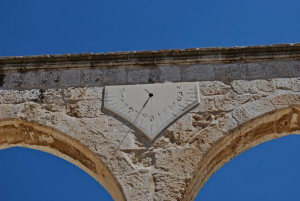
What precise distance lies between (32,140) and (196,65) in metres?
2.23

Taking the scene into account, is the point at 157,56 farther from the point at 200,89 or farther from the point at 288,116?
the point at 288,116

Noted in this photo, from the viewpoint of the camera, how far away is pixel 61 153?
697 centimetres

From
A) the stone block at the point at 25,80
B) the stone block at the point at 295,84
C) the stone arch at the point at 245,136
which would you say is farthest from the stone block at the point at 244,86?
the stone block at the point at 25,80

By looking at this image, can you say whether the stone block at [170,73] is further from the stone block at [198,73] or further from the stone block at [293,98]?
the stone block at [293,98]

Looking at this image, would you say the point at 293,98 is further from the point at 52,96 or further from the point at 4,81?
the point at 4,81

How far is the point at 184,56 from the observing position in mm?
7340

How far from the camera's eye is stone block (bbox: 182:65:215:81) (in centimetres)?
718

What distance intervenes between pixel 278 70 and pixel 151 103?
166cm

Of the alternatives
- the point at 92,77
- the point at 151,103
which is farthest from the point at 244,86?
the point at 92,77

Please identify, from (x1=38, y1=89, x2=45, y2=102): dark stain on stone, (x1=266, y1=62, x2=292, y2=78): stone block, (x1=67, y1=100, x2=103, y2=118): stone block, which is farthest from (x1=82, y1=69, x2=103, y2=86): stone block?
(x1=266, y1=62, x2=292, y2=78): stone block

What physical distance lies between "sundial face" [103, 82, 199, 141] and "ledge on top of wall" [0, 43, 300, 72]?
38 cm

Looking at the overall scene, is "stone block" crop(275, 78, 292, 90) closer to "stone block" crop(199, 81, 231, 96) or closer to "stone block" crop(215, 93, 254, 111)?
"stone block" crop(215, 93, 254, 111)

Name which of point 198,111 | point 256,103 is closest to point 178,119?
point 198,111

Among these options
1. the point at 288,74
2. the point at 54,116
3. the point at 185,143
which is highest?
Answer: the point at 288,74
